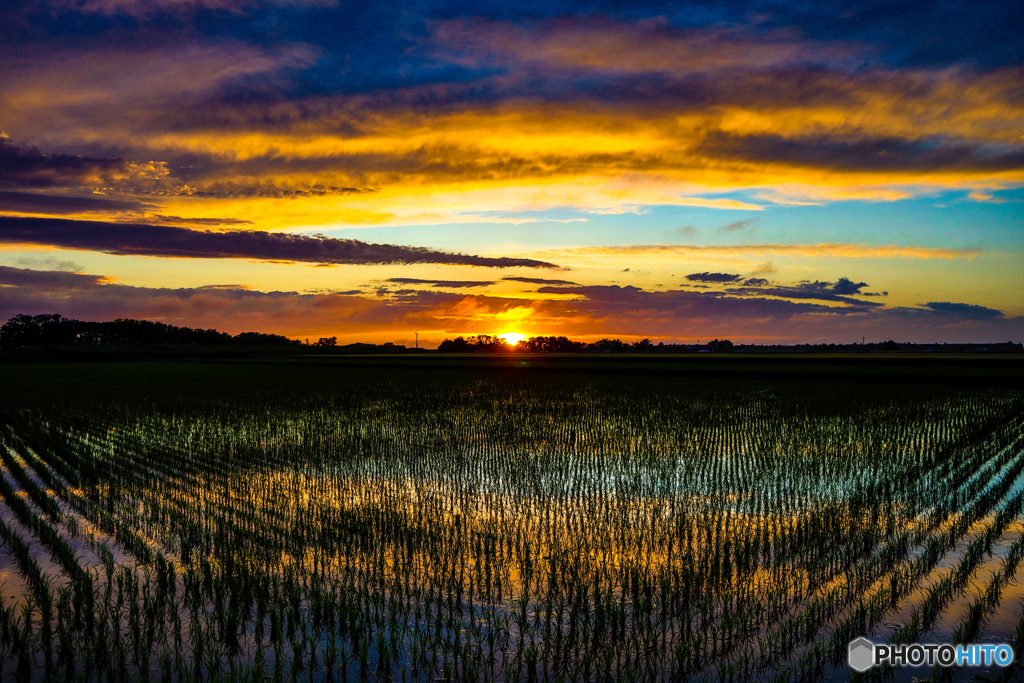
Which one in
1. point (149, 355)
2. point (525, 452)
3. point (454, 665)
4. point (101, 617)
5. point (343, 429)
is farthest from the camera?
point (149, 355)

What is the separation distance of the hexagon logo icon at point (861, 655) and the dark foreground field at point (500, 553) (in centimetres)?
13

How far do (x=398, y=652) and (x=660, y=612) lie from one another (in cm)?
232

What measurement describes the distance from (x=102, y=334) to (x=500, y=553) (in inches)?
6081

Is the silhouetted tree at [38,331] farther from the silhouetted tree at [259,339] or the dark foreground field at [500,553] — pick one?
the dark foreground field at [500,553]

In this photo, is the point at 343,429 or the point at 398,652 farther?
the point at 343,429

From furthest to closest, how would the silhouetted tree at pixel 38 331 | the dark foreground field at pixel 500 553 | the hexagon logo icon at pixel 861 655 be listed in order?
1. the silhouetted tree at pixel 38 331
2. the dark foreground field at pixel 500 553
3. the hexagon logo icon at pixel 861 655

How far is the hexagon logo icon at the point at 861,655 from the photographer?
4.48 meters

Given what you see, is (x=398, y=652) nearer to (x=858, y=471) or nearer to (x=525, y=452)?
(x=525, y=452)

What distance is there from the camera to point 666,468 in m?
12.1

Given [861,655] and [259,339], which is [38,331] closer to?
[259,339]

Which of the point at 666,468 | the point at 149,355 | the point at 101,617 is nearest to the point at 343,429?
the point at 666,468

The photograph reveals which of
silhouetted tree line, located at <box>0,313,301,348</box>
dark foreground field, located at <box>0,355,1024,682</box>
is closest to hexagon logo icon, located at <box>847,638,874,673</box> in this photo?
dark foreground field, located at <box>0,355,1024,682</box>

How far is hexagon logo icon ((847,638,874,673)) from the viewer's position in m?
4.48

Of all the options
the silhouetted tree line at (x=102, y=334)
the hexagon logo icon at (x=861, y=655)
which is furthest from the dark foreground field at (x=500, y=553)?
the silhouetted tree line at (x=102, y=334)
